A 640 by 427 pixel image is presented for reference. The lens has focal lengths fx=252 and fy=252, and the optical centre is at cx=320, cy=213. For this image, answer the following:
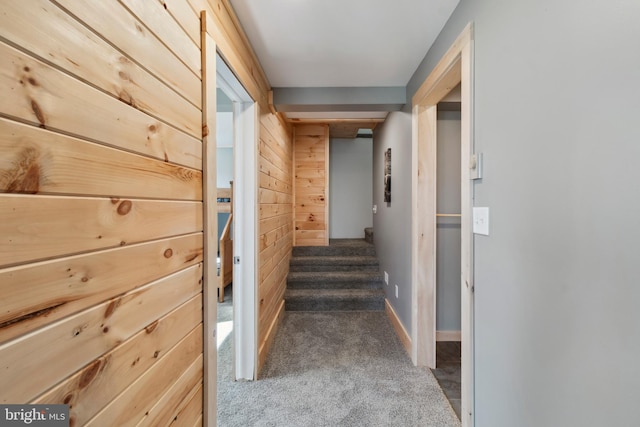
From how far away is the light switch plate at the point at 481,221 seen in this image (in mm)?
Result: 1169

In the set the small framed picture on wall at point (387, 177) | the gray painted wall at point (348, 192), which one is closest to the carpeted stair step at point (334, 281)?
the small framed picture on wall at point (387, 177)

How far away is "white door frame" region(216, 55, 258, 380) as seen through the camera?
1.89 meters

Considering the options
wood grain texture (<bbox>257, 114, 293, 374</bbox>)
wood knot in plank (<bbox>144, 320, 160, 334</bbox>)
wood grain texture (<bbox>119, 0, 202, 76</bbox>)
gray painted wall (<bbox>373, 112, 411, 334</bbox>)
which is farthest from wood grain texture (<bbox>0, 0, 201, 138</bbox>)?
gray painted wall (<bbox>373, 112, 411, 334</bbox>)

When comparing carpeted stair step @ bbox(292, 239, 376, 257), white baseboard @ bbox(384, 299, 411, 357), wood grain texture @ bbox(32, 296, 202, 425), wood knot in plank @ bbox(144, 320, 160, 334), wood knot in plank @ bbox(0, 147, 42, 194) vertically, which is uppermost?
wood knot in plank @ bbox(0, 147, 42, 194)

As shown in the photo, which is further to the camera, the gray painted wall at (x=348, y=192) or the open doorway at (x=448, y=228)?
the gray painted wall at (x=348, y=192)

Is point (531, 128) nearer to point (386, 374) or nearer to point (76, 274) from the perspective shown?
point (76, 274)

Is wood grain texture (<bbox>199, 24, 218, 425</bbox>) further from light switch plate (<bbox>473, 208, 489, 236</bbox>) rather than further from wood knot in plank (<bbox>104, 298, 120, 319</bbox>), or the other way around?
light switch plate (<bbox>473, 208, 489, 236</bbox>)

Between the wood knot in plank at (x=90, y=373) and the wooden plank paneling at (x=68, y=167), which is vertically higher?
the wooden plank paneling at (x=68, y=167)

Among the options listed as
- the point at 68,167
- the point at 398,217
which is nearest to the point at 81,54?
the point at 68,167

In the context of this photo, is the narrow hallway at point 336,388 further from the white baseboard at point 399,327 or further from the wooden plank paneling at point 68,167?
the wooden plank paneling at point 68,167

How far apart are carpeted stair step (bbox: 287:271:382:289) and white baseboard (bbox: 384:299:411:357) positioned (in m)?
0.34

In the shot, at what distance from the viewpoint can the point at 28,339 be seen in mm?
461

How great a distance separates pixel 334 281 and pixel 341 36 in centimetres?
269

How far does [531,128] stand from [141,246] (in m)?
1.37
